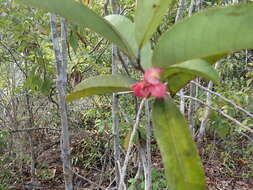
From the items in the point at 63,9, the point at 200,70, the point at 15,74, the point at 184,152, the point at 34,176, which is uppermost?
the point at 15,74

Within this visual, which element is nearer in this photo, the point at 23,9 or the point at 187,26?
the point at 187,26

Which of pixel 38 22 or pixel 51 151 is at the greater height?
pixel 38 22

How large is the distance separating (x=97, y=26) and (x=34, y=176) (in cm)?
198

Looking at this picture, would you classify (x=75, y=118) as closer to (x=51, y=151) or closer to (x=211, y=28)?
(x=51, y=151)

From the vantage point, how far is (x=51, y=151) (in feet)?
8.41

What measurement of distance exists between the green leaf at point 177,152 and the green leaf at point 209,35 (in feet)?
0.28

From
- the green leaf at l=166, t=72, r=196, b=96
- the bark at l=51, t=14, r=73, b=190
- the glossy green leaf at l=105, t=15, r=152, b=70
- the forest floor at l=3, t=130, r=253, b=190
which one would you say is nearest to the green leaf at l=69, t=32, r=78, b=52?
the bark at l=51, t=14, r=73, b=190

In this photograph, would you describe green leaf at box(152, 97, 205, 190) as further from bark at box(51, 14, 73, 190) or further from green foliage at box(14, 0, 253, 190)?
bark at box(51, 14, 73, 190)

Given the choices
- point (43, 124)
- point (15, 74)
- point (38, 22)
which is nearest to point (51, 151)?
point (43, 124)

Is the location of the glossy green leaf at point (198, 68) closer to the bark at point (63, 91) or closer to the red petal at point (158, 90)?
the red petal at point (158, 90)

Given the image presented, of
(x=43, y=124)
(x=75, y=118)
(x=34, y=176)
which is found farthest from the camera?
(x=75, y=118)

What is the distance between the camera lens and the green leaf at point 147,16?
17.6 inches

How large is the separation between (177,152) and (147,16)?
21cm

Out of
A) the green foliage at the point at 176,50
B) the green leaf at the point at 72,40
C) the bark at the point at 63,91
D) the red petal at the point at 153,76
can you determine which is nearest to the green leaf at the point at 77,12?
the green foliage at the point at 176,50
